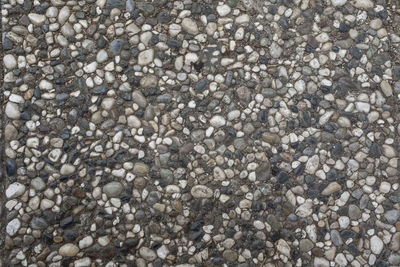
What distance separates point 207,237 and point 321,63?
0.92 m

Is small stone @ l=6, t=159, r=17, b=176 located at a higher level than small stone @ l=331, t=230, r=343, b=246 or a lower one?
higher

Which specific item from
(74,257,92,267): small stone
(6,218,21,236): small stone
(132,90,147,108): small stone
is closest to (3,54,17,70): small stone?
(132,90,147,108): small stone

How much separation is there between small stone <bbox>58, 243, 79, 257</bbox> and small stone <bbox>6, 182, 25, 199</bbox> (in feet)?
0.94

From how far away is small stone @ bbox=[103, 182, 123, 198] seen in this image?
2.08 m

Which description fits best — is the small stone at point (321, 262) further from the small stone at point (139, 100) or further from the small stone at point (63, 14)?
the small stone at point (63, 14)

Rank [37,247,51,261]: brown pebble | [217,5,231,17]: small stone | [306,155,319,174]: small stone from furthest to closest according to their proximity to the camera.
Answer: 1. [217,5,231,17]: small stone
2. [306,155,319,174]: small stone
3. [37,247,51,261]: brown pebble

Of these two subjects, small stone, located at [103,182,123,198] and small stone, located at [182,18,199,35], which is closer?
small stone, located at [103,182,123,198]

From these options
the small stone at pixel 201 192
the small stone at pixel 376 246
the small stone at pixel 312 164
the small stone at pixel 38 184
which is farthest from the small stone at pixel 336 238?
the small stone at pixel 38 184

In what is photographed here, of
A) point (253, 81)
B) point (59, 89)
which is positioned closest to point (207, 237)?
point (253, 81)

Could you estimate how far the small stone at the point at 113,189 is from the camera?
2082mm

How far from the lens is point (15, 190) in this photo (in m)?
2.06

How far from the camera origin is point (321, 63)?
88.0 inches

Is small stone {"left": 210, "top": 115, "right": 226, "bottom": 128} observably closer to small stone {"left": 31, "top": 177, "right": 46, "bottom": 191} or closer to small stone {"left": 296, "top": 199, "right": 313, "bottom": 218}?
small stone {"left": 296, "top": 199, "right": 313, "bottom": 218}

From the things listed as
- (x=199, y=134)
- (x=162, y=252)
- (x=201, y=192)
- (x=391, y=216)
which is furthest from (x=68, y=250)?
(x=391, y=216)
